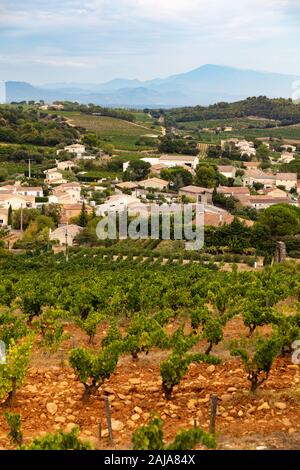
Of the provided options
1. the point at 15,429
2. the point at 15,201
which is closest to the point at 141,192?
the point at 15,201

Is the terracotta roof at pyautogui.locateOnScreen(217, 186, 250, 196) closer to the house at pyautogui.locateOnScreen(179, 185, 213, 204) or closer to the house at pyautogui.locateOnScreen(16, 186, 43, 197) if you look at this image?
the house at pyautogui.locateOnScreen(179, 185, 213, 204)

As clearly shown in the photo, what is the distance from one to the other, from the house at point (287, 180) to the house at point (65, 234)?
1515 inches

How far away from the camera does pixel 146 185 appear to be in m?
68.8

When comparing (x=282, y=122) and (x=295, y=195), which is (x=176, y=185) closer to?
(x=295, y=195)

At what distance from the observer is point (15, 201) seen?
56.0m

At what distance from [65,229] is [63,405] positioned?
112ft

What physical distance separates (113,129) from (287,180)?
52814 millimetres

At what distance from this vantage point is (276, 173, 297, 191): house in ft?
242

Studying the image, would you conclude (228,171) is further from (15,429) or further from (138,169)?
(15,429)

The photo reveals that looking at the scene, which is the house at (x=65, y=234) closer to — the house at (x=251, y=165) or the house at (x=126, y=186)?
the house at (x=126, y=186)

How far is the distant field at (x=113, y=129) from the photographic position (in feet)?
343

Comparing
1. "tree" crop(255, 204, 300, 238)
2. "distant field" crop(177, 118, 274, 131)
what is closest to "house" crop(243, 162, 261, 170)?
"tree" crop(255, 204, 300, 238)

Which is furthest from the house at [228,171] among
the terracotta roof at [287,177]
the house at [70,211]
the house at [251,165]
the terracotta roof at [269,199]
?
the house at [70,211]

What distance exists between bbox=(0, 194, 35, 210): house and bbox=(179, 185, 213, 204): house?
57.7 feet
